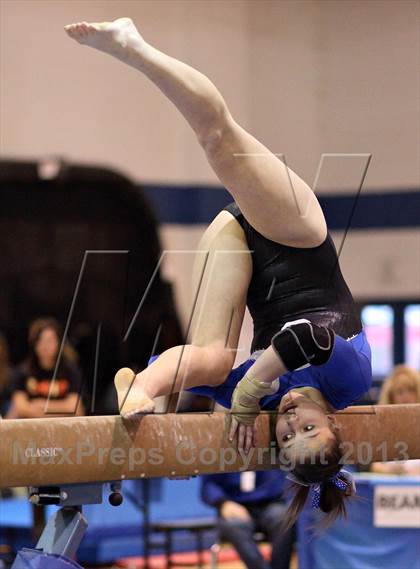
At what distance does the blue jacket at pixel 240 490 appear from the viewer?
5.68 m

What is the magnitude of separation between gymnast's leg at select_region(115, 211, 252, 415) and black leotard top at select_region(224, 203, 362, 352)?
56mm

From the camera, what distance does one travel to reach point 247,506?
5727 mm

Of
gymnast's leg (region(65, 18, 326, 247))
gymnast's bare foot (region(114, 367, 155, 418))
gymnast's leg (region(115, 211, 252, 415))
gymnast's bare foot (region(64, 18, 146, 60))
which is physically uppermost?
gymnast's bare foot (region(64, 18, 146, 60))

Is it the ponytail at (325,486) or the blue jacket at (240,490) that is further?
the blue jacket at (240,490)

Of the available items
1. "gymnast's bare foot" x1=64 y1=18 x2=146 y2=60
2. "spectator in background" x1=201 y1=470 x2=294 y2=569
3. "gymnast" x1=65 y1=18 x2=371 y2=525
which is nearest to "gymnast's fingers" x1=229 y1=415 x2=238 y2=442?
"gymnast" x1=65 y1=18 x2=371 y2=525

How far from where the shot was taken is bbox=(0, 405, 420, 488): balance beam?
2590mm

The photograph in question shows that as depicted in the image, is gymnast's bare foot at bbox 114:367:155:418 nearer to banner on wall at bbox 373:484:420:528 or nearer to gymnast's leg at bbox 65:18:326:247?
gymnast's leg at bbox 65:18:326:247

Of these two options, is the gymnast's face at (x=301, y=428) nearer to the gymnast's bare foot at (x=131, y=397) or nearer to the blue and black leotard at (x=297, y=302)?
the blue and black leotard at (x=297, y=302)

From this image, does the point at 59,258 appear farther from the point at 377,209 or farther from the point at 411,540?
the point at 411,540

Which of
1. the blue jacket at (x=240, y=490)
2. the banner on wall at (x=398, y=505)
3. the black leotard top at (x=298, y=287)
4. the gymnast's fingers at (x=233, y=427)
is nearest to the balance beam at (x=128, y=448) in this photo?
the gymnast's fingers at (x=233, y=427)

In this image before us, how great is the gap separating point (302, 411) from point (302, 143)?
4.36 m

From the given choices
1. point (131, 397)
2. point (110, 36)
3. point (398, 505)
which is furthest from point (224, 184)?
point (398, 505)

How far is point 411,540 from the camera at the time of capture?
16.1 feet

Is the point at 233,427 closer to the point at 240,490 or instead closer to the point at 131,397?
the point at 131,397
